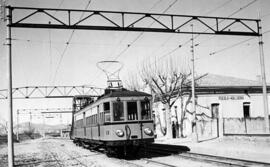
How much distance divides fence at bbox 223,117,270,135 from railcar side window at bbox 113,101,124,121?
42.2ft

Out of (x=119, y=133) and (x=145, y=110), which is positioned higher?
(x=145, y=110)

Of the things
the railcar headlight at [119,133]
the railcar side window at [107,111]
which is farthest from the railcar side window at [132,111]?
the railcar side window at [107,111]

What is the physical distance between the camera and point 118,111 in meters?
15.1

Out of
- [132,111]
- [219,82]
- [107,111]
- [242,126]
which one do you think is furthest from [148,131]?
[219,82]

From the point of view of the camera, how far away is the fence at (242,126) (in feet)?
85.0

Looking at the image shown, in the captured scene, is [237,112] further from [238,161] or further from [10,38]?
[10,38]

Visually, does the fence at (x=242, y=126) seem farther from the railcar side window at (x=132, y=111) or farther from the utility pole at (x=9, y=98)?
the utility pole at (x=9, y=98)

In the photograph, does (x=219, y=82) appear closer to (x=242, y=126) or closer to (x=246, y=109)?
(x=246, y=109)

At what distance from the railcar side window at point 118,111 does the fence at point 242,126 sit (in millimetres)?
12860

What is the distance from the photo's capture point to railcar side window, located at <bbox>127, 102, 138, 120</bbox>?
1520 cm

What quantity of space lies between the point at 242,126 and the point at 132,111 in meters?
14.1

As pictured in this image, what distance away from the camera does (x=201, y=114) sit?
31719 millimetres

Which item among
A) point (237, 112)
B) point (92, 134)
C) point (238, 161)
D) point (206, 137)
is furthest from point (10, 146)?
point (237, 112)

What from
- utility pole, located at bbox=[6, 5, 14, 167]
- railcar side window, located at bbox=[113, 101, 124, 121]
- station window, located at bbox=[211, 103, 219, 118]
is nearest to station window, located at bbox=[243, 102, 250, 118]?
station window, located at bbox=[211, 103, 219, 118]
